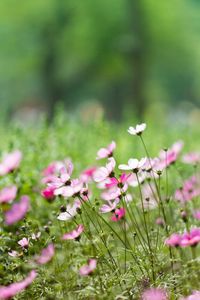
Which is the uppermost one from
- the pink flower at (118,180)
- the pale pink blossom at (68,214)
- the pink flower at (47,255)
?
the pink flower at (118,180)

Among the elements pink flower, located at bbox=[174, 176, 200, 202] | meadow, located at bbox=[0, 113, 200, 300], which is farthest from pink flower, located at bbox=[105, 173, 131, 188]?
pink flower, located at bbox=[174, 176, 200, 202]

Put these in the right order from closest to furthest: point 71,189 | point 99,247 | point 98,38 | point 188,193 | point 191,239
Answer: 1. point 191,239
2. point 71,189
3. point 99,247
4. point 188,193
5. point 98,38

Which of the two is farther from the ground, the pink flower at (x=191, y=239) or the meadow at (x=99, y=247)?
the meadow at (x=99, y=247)

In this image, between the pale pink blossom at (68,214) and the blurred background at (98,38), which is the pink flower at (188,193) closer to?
the pale pink blossom at (68,214)

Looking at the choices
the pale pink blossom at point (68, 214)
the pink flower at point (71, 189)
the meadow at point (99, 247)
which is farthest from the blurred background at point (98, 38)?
the pink flower at point (71, 189)

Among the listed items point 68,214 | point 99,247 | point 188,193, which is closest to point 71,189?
point 68,214

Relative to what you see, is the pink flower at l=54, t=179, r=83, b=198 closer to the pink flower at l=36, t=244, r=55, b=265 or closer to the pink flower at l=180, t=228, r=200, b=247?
the pink flower at l=36, t=244, r=55, b=265

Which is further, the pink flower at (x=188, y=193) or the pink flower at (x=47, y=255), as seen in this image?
the pink flower at (x=188, y=193)

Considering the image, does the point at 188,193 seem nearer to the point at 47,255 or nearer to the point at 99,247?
the point at 99,247

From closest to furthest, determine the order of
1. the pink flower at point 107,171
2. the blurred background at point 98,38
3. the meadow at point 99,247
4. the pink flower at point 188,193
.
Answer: the meadow at point 99,247 → the pink flower at point 107,171 → the pink flower at point 188,193 → the blurred background at point 98,38

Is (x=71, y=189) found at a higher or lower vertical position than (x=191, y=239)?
higher

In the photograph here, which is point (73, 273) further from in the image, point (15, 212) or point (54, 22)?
point (54, 22)
